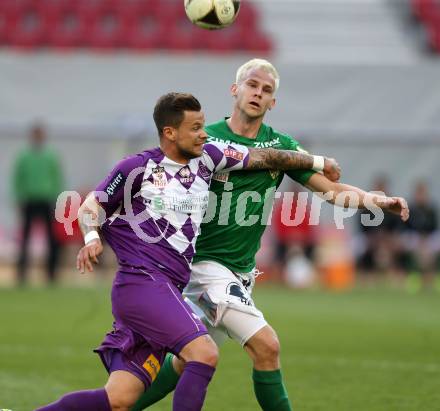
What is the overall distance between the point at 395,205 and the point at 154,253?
141cm

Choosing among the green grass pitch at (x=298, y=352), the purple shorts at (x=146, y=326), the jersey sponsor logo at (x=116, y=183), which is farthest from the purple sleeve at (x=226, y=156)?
the green grass pitch at (x=298, y=352)

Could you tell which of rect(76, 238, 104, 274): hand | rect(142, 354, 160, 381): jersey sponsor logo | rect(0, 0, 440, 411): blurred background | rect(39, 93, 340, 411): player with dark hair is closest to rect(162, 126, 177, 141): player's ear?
rect(39, 93, 340, 411): player with dark hair

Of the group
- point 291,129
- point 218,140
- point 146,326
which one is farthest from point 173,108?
point 291,129

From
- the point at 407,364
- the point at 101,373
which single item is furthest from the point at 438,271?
the point at 101,373

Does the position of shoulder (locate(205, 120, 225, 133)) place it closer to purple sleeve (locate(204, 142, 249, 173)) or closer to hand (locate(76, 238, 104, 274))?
purple sleeve (locate(204, 142, 249, 173))

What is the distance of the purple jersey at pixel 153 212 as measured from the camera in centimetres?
550

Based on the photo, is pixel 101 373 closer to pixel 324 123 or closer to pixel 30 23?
pixel 324 123

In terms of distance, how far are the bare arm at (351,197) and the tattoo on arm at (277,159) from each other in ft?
0.48

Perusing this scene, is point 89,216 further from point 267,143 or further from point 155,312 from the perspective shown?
point 267,143

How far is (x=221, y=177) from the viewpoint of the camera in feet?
19.9

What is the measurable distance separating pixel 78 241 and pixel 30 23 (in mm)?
5231

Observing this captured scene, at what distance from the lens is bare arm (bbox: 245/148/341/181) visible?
6.01 metres

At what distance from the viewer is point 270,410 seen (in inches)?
221

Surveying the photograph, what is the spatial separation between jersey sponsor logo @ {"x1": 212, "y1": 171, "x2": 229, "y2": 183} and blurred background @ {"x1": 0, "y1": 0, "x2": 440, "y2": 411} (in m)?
3.64
